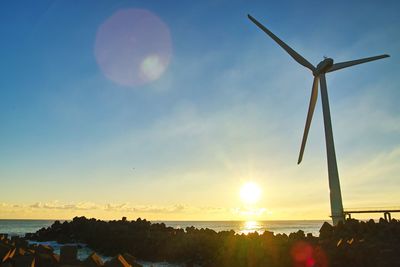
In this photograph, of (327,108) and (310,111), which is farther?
(327,108)

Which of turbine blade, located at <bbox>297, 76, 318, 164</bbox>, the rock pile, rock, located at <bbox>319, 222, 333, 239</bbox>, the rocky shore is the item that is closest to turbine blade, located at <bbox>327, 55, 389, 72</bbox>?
turbine blade, located at <bbox>297, 76, 318, 164</bbox>

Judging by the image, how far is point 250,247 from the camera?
20.7m

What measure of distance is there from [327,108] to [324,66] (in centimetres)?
477

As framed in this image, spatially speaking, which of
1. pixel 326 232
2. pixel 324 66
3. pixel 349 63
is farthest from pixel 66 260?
pixel 349 63

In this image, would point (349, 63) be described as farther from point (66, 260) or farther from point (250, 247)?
point (66, 260)

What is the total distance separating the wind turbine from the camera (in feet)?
116

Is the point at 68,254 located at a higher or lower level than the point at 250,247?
lower

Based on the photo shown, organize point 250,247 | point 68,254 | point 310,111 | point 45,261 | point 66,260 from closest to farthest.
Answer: point 66,260 < point 68,254 < point 45,261 < point 250,247 < point 310,111

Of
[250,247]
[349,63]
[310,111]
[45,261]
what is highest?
[349,63]

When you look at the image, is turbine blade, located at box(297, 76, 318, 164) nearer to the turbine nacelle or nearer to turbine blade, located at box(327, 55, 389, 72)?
the turbine nacelle

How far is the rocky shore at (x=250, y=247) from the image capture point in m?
18.5

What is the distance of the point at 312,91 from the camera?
38719mm

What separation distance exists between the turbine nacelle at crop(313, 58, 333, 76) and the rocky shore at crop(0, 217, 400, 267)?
55.4ft

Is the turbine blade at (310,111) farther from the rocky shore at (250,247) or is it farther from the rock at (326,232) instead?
the rock at (326,232)
